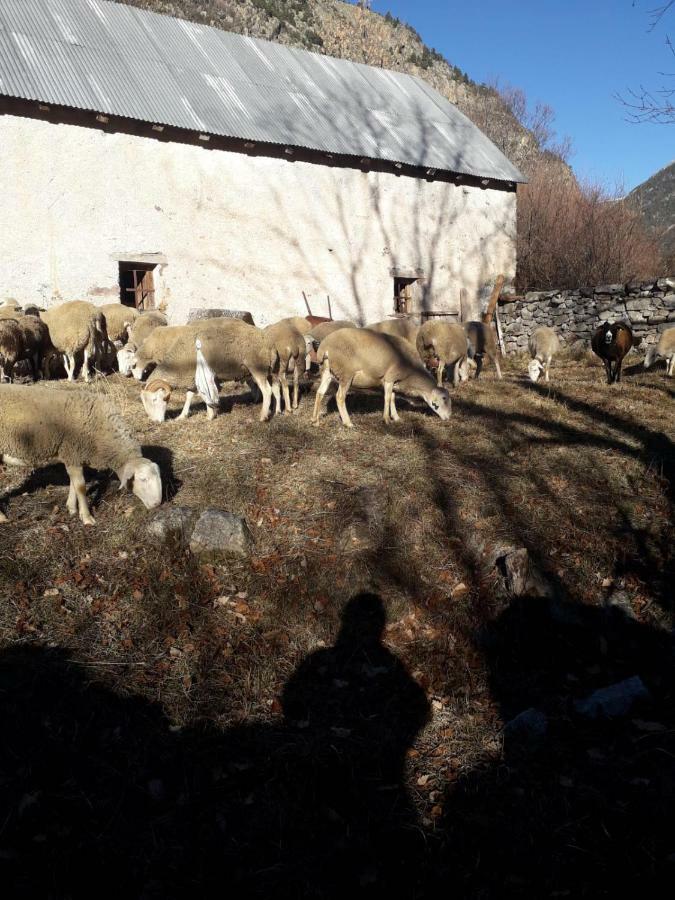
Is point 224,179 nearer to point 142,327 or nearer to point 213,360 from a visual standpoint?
point 142,327

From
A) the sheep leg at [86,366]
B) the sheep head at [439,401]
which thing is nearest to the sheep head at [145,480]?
the sheep head at [439,401]

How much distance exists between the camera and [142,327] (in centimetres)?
1247

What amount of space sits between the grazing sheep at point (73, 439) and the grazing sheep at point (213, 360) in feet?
7.20

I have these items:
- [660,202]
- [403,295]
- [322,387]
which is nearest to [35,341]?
[322,387]

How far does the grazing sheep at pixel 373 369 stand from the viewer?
8.49 meters

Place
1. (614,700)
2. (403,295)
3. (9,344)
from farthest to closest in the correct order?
(403,295), (9,344), (614,700)

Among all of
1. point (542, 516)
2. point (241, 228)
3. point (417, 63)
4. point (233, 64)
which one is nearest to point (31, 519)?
point (542, 516)

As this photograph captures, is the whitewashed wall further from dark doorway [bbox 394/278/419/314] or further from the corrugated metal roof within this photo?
the corrugated metal roof

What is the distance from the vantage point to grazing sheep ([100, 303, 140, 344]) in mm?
13422

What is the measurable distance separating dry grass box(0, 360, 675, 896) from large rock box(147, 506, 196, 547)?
0.45 feet

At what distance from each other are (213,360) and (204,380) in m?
0.33

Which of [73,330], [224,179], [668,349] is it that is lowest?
[668,349]

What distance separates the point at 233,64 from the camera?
18.1 meters

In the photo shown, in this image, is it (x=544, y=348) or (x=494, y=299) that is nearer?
(x=544, y=348)
